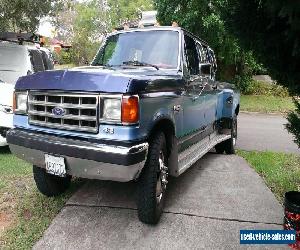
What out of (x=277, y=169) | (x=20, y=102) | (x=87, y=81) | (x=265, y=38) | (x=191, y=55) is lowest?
(x=277, y=169)

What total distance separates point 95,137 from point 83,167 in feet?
1.07

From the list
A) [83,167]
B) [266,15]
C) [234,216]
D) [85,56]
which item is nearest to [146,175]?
[83,167]

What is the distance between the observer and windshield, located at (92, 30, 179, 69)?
211 inches

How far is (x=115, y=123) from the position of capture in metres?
3.79

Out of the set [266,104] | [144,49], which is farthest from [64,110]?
[266,104]

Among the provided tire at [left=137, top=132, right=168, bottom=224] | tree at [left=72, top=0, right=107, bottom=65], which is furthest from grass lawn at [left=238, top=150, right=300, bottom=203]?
tree at [left=72, top=0, right=107, bottom=65]

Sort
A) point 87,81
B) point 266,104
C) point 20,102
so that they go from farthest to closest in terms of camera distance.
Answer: point 266,104
point 20,102
point 87,81

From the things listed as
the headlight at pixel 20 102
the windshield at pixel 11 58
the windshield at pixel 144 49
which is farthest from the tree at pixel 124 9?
the headlight at pixel 20 102

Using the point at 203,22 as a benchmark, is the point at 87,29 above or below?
below

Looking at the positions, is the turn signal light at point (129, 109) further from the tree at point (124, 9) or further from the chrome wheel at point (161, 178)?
the tree at point (124, 9)

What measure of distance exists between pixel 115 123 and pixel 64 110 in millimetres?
632

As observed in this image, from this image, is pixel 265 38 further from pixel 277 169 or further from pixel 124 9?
pixel 124 9

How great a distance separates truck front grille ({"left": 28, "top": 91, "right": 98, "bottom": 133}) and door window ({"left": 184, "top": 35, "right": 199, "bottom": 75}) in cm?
210

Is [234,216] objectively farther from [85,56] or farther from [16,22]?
[85,56]
